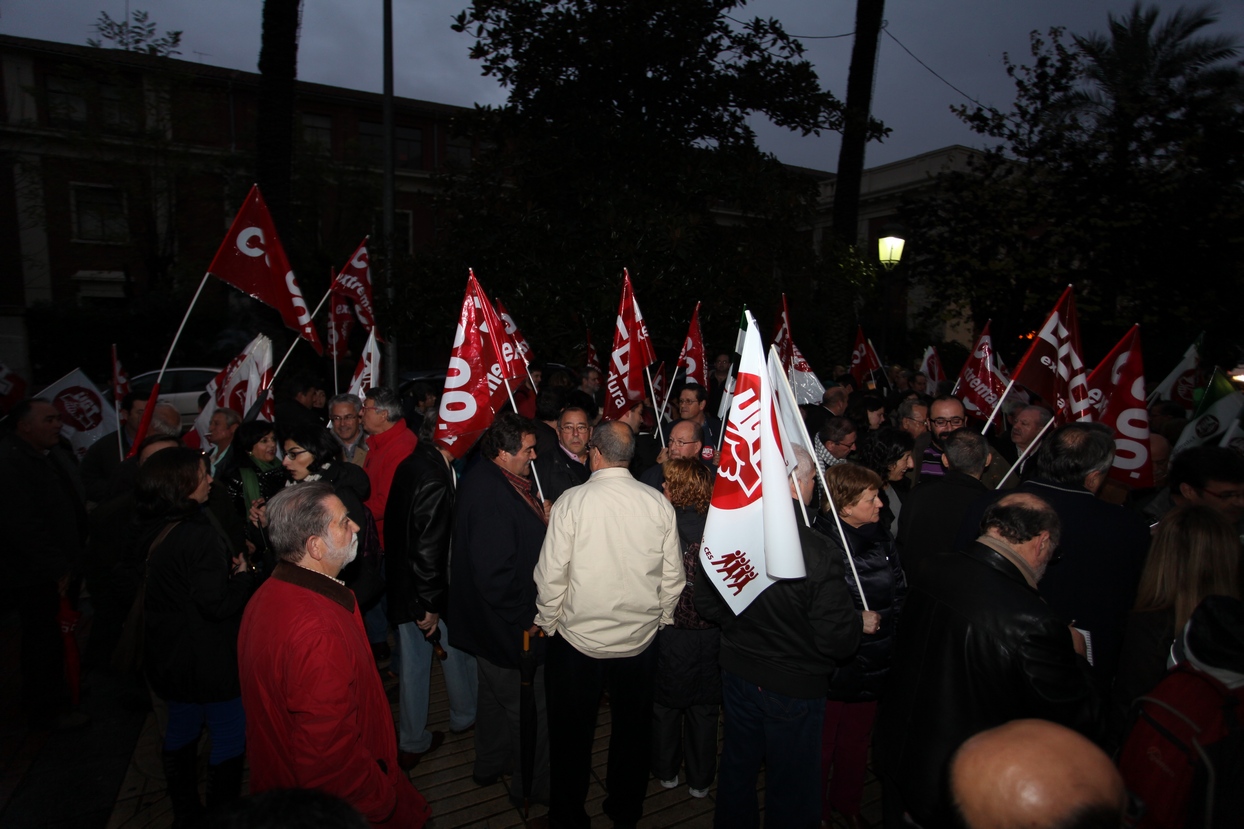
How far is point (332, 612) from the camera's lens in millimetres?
2398

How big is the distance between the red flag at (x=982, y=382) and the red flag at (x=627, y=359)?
339 cm

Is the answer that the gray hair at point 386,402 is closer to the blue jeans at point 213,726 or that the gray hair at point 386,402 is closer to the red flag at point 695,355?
the blue jeans at point 213,726

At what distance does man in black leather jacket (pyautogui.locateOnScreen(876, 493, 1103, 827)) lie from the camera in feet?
8.05

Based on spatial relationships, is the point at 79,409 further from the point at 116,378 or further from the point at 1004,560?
the point at 1004,560

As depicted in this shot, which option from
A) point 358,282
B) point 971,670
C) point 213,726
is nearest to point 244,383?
point 358,282

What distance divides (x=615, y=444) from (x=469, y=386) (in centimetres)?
156

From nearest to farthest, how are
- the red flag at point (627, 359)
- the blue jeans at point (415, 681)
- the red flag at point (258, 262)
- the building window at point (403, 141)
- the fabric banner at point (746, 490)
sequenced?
1. the fabric banner at point (746, 490)
2. the blue jeans at point (415, 681)
3. the red flag at point (258, 262)
4. the red flag at point (627, 359)
5. the building window at point (403, 141)

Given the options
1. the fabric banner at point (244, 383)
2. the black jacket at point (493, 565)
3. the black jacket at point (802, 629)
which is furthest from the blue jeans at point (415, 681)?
the fabric banner at point (244, 383)

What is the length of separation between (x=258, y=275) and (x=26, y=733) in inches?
142

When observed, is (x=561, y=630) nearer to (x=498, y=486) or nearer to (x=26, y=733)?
(x=498, y=486)

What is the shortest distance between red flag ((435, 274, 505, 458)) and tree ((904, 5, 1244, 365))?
1369 centimetres

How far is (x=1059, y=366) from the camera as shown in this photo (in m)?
5.66

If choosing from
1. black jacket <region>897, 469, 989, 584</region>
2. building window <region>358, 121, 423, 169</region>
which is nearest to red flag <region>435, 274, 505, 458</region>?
black jacket <region>897, 469, 989, 584</region>

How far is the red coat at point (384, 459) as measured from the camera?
15.6 ft
